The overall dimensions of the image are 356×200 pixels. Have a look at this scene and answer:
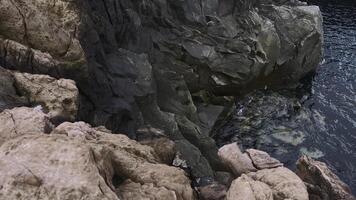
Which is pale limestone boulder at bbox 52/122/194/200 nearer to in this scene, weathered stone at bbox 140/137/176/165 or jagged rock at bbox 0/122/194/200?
jagged rock at bbox 0/122/194/200

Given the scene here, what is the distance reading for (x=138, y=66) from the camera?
37.2m

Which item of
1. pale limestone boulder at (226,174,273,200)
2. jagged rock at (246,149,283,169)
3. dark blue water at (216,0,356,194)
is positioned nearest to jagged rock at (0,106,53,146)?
pale limestone boulder at (226,174,273,200)

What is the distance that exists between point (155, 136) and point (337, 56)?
1578 inches

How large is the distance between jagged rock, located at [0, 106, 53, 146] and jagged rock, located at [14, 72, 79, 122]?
2390 millimetres

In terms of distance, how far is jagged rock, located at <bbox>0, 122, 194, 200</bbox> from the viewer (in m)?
16.1

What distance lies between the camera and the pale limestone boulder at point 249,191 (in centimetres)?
2159

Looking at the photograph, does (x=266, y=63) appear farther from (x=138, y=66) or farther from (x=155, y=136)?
(x=155, y=136)

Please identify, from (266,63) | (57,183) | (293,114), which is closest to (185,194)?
(57,183)

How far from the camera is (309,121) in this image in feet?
156

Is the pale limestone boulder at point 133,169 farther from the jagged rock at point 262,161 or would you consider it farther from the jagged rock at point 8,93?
the jagged rock at point 262,161

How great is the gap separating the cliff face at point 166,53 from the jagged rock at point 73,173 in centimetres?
760

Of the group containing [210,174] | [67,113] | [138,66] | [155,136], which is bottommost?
[210,174]

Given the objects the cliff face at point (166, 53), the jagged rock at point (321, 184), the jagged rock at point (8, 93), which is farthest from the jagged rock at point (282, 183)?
the jagged rock at point (8, 93)

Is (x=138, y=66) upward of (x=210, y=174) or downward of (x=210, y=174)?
upward
